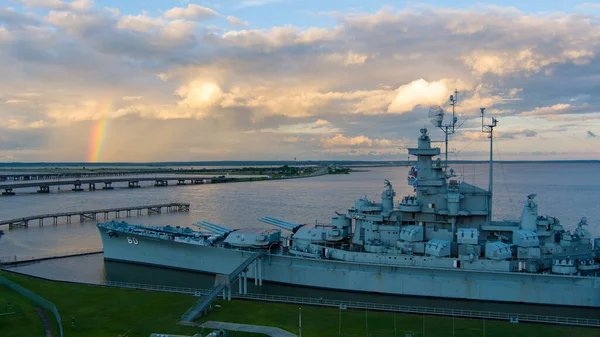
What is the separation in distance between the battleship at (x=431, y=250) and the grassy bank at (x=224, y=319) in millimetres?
5033

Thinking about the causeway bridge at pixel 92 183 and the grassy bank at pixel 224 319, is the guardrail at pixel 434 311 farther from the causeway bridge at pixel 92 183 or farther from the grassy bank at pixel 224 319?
the causeway bridge at pixel 92 183

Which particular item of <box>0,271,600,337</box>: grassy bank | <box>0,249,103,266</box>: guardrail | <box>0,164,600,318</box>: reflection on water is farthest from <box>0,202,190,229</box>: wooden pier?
<box>0,271,600,337</box>: grassy bank

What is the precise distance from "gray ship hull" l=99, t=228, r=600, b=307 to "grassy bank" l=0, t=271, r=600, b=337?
494cm

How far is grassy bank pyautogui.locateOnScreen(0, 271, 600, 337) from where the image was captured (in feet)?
66.5

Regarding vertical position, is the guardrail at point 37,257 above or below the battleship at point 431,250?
below

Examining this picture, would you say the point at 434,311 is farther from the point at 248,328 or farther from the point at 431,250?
the point at 248,328

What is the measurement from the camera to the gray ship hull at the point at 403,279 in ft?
83.9

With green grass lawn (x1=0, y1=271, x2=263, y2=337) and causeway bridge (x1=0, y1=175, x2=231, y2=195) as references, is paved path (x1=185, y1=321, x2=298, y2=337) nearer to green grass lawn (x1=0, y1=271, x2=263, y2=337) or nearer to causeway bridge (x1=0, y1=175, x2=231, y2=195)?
green grass lawn (x1=0, y1=271, x2=263, y2=337)

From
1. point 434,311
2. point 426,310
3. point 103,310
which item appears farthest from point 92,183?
point 434,311

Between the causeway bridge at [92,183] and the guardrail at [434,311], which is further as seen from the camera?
the causeway bridge at [92,183]

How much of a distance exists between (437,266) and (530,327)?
263 inches

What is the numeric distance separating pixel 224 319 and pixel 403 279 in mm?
11269

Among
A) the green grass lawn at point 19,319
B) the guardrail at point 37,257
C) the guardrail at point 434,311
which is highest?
the green grass lawn at point 19,319

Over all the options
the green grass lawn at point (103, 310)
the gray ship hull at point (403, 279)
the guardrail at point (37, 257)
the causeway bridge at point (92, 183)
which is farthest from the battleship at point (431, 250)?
the causeway bridge at point (92, 183)
